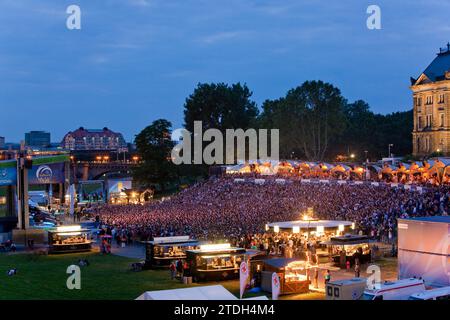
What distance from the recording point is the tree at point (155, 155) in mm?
88875

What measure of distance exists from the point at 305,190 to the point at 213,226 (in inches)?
552

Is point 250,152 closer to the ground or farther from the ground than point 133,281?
farther from the ground

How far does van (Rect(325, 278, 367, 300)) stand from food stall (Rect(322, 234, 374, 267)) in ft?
29.9

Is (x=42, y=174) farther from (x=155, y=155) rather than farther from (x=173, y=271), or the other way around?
(x=173, y=271)

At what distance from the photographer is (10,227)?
48.1 metres

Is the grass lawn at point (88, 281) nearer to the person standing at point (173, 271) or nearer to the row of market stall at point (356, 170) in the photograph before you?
the person standing at point (173, 271)

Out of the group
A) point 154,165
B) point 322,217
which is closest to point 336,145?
point 154,165

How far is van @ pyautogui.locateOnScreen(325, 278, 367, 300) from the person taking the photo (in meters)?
19.1

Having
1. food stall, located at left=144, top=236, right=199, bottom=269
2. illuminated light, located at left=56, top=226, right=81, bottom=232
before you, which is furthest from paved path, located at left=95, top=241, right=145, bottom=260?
food stall, located at left=144, top=236, right=199, bottom=269

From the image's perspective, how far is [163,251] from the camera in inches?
1191

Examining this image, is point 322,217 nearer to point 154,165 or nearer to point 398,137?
point 154,165

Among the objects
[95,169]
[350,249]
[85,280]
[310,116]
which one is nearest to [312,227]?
[350,249]

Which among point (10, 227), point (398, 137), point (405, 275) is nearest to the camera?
point (405, 275)
